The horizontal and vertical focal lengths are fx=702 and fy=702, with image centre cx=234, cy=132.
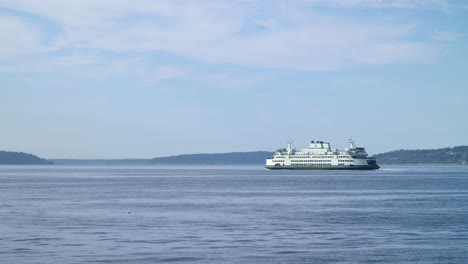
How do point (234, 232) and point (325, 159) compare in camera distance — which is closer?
point (234, 232)

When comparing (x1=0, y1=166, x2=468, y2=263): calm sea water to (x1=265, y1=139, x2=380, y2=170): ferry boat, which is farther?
(x1=265, y1=139, x2=380, y2=170): ferry boat

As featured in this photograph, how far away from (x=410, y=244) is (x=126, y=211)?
24.6 m

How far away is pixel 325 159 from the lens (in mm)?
173125

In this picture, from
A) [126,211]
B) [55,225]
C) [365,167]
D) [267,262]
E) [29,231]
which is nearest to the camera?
[267,262]

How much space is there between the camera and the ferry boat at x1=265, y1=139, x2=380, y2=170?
170m

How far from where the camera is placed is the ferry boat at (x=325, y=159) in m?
170

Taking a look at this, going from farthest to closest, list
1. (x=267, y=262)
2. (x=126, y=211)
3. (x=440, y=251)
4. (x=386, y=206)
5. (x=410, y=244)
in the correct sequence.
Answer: (x=386, y=206), (x=126, y=211), (x=410, y=244), (x=440, y=251), (x=267, y=262)

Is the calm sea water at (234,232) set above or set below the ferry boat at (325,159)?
below

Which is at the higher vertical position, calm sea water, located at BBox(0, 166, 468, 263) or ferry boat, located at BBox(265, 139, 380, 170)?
ferry boat, located at BBox(265, 139, 380, 170)

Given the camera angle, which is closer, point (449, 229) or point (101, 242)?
Result: point (101, 242)

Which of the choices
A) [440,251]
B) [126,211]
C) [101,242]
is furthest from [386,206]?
[101,242]

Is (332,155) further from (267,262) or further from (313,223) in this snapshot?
(267,262)

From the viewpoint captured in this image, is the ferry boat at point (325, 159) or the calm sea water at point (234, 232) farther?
the ferry boat at point (325, 159)

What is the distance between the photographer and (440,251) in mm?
31922
